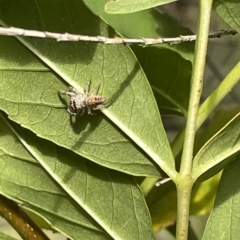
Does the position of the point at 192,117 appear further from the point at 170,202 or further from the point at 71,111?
the point at 170,202

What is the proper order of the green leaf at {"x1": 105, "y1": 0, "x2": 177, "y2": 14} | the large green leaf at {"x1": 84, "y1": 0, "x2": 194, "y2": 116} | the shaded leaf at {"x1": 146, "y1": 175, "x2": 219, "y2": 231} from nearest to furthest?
the green leaf at {"x1": 105, "y1": 0, "x2": 177, "y2": 14} < the large green leaf at {"x1": 84, "y1": 0, "x2": 194, "y2": 116} < the shaded leaf at {"x1": 146, "y1": 175, "x2": 219, "y2": 231}

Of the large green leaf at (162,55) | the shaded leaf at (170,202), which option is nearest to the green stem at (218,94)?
the large green leaf at (162,55)

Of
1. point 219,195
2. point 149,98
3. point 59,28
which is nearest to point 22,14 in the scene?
point 59,28

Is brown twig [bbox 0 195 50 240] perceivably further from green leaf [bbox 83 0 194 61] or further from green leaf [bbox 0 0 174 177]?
green leaf [bbox 83 0 194 61]

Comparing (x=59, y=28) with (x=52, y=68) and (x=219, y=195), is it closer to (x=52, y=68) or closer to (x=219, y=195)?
(x=52, y=68)

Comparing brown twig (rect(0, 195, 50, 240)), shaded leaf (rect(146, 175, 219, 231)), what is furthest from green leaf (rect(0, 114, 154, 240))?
shaded leaf (rect(146, 175, 219, 231))

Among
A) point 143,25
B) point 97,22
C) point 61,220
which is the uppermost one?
point 143,25
